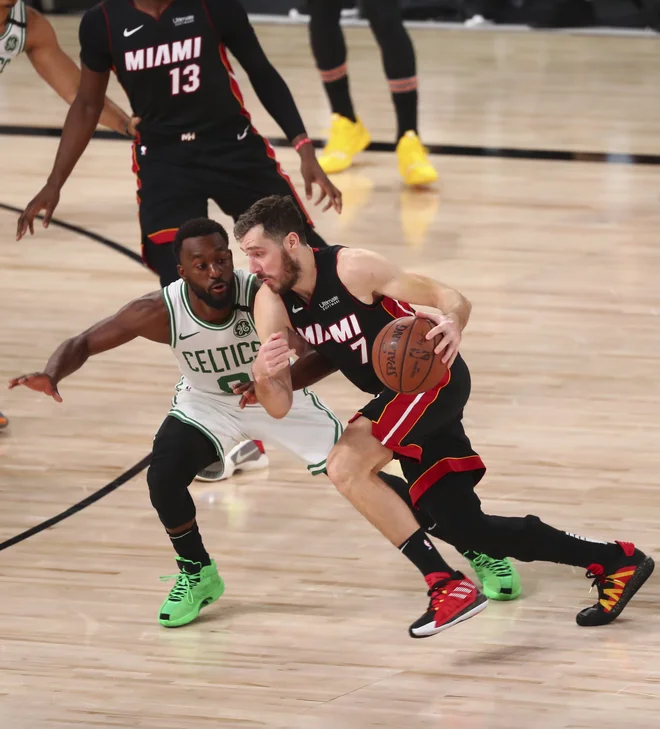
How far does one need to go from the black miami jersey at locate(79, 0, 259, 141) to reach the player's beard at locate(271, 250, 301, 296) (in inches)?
58.7

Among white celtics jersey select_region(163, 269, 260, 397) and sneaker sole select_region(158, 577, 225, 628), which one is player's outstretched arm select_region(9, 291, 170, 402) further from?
sneaker sole select_region(158, 577, 225, 628)

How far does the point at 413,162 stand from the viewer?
7.86m

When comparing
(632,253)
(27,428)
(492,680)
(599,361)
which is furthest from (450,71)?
(492,680)

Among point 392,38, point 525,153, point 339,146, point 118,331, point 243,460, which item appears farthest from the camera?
point 525,153

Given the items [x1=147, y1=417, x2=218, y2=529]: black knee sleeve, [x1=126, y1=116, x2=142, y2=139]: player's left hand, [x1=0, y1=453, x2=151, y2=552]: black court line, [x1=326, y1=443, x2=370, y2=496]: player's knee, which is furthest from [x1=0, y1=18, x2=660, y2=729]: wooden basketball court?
[x1=126, y1=116, x2=142, y2=139]: player's left hand

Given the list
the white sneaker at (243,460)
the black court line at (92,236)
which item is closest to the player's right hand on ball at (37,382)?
the white sneaker at (243,460)

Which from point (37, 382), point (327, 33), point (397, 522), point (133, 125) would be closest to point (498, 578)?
point (397, 522)

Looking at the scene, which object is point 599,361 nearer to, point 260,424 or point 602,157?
point 260,424

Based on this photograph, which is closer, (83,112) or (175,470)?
(175,470)

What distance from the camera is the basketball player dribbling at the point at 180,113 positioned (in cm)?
473

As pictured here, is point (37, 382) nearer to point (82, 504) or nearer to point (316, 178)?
point (82, 504)

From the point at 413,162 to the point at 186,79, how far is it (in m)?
3.27

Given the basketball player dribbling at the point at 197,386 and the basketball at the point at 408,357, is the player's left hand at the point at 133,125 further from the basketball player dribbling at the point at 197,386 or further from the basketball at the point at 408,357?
the basketball at the point at 408,357

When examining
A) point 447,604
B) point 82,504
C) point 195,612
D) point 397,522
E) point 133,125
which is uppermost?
point 133,125
